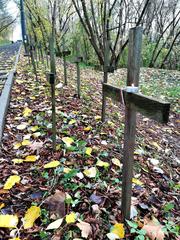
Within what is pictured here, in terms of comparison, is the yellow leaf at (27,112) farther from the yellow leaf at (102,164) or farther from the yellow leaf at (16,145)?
the yellow leaf at (102,164)

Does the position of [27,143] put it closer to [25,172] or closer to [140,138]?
[25,172]

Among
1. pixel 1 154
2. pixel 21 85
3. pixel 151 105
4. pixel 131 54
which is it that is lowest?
pixel 1 154

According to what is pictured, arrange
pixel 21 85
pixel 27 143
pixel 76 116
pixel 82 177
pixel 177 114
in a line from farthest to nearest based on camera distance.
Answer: pixel 177 114 → pixel 21 85 → pixel 76 116 → pixel 27 143 → pixel 82 177

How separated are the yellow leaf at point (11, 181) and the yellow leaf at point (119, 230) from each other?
100cm

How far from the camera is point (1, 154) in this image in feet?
9.46

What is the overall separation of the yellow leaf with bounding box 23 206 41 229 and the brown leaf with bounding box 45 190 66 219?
118 millimetres

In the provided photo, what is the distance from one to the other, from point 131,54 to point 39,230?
1.50 meters

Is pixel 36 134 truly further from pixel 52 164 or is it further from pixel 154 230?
pixel 154 230

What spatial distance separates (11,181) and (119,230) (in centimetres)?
109

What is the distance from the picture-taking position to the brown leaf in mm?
2123

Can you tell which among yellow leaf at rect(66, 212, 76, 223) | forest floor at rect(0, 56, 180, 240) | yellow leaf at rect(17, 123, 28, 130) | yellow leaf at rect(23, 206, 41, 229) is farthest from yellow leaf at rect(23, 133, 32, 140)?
yellow leaf at rect(66, 212, 76, 223)

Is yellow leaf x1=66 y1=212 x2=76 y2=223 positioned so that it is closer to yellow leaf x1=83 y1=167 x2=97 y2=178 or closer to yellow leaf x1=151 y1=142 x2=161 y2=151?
yellow leaf x1=83 y1=167 x2=97 y2=178

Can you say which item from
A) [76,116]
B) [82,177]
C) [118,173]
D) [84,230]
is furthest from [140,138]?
[84,230]

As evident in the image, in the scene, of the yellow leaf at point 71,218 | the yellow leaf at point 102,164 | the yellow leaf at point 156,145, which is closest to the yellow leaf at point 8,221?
the yellow leaf at point 71,218
